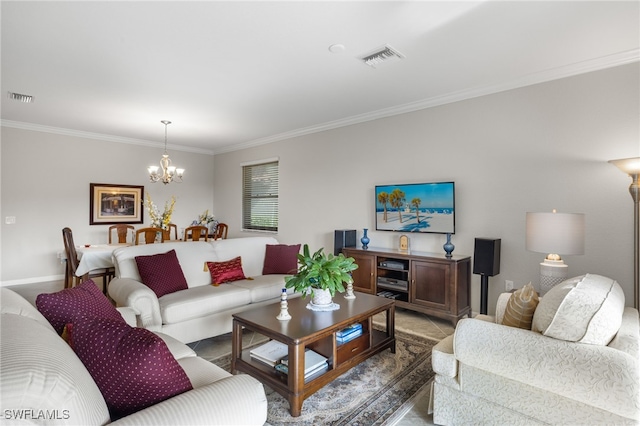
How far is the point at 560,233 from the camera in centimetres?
250

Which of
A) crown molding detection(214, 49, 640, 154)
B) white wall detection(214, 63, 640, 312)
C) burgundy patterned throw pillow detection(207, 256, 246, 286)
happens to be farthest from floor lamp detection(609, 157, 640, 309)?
burgundy patterned throw pillow detection(207, 256, 246, 286)

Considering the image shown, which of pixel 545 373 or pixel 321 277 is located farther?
pixel 321 277

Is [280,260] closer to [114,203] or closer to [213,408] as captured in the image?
[213,408]

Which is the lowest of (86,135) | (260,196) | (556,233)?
(556,233)

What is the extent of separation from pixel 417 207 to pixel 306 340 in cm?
273

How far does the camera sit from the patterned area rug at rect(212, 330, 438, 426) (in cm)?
194

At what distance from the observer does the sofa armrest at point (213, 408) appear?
3.32 ft

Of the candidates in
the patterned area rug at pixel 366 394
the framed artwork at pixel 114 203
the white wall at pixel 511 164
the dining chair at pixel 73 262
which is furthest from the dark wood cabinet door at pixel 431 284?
the framed artwork at pixel 114 203

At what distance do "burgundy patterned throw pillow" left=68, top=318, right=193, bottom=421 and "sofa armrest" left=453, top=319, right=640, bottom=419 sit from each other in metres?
1.42

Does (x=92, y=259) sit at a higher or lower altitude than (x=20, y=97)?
lower

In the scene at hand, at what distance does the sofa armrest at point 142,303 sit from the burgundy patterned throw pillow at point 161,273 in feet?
0.78

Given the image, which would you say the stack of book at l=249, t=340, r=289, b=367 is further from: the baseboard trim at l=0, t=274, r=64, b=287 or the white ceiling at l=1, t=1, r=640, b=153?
the baseboard trim at l=0, t=274, r=64, b=287

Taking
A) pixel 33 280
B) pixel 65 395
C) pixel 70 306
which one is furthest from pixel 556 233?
pixel 33 280

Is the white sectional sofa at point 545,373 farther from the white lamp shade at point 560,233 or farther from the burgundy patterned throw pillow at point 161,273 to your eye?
the burgundy patterned throw pillow at point 161,273
